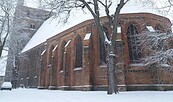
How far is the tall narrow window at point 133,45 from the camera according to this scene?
19.5 metres

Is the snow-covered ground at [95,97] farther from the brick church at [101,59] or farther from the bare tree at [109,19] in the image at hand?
the brick church at [101,59]

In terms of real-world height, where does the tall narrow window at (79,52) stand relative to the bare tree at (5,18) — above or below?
below

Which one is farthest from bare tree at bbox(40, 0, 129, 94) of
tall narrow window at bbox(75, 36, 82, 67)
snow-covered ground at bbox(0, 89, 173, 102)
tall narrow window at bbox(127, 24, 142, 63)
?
tall narrow window at bbox(75, 36, 82, 67)

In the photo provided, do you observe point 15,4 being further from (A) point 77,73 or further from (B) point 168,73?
(B) point 168,73

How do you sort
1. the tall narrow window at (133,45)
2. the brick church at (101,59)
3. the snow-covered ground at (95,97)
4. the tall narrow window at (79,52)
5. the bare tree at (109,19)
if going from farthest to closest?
the tall narrow window at (79,52) → the tall narrow window at (133,45) → the brick church at (101,59) → the bare tree at (109,19) → the snow-covered ground at (95,97)

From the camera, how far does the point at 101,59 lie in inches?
814

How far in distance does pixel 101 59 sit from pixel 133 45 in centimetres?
368

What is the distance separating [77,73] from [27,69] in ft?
68.7

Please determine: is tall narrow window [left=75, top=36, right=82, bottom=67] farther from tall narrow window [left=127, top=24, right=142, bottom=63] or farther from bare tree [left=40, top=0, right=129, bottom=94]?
bare tree [left=40, top=0, right=129, bottom=94]

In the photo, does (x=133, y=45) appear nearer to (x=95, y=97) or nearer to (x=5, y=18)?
(x=95, y=97)

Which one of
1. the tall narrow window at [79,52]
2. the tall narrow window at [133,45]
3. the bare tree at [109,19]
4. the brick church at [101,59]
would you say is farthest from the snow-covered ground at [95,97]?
the tall narrow window at [79,52]

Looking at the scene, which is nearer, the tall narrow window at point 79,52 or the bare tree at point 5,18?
the bare tree at point 5,18

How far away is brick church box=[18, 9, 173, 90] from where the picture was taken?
18375mm

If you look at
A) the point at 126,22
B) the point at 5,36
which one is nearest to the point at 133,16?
the point at 126,22
